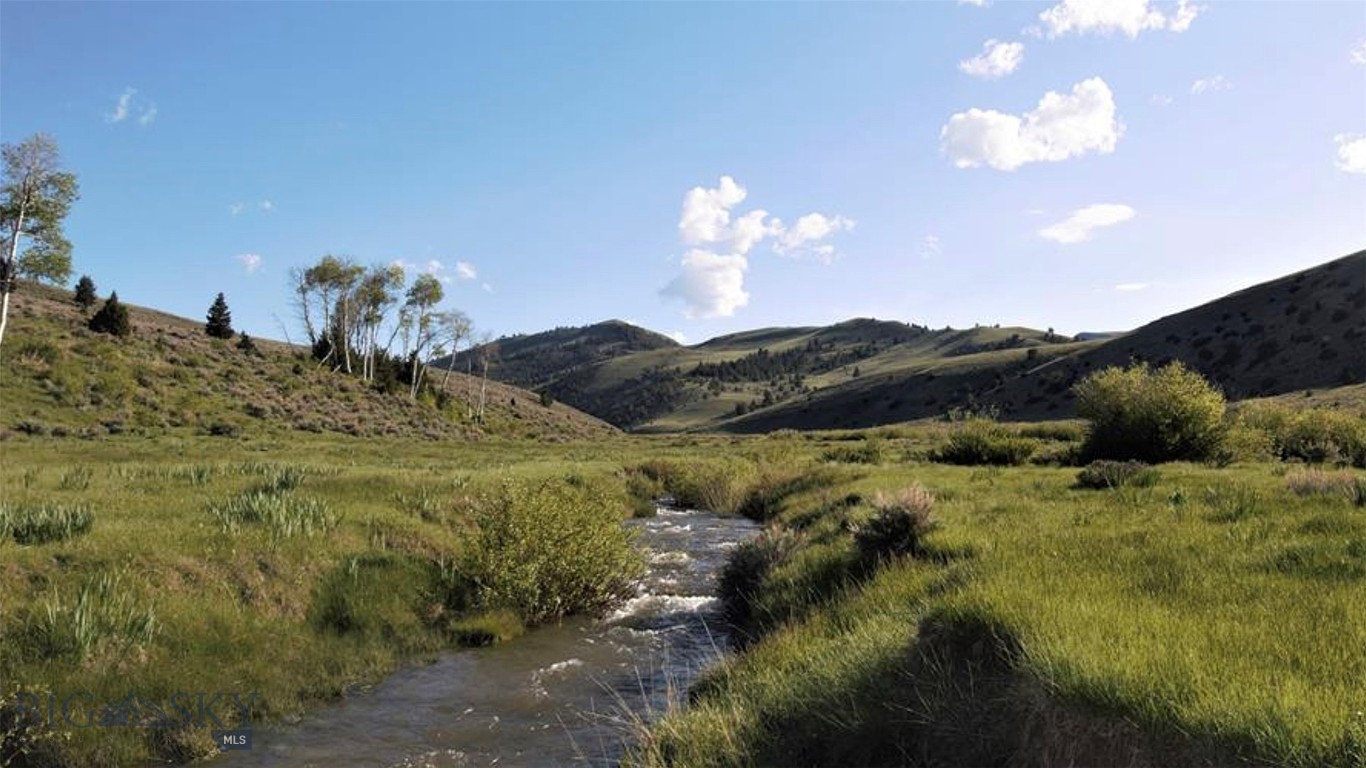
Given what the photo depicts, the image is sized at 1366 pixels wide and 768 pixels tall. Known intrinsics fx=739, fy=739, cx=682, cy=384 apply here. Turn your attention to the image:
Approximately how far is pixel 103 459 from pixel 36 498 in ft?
49.1

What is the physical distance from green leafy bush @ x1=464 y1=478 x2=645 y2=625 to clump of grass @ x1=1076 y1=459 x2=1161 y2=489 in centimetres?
1093

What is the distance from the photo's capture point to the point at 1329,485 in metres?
13.2

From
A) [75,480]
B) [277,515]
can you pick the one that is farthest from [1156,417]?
[75,480]

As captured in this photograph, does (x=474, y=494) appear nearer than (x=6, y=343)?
Yes

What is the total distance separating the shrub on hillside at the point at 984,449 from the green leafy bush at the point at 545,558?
18995 mm

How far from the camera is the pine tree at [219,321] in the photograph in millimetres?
71625

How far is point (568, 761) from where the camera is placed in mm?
7781

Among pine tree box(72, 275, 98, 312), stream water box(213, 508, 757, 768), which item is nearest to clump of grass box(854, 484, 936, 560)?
stream water box(213, 508, 757, 768)

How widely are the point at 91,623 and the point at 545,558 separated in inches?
252

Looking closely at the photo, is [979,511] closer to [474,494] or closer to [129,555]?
[474,494]

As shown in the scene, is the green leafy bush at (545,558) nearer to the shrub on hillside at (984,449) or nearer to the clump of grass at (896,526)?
the clump of grass at (896,526)

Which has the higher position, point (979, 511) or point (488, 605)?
point (979, 511)

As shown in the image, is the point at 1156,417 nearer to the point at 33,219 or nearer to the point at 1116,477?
the point at 1116,477

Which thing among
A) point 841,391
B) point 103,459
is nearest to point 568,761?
point 103,459
